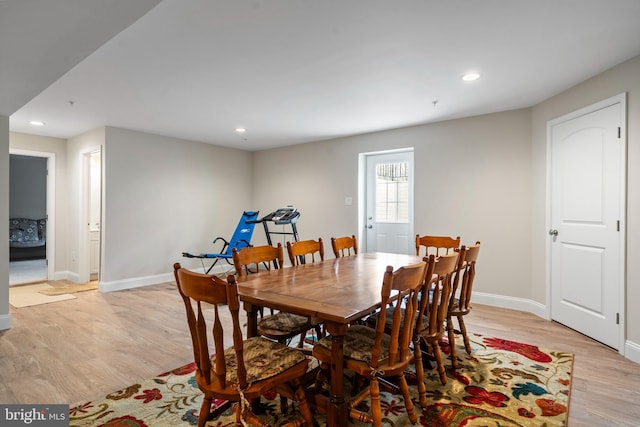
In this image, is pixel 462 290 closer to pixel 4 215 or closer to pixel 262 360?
pixel 262 360

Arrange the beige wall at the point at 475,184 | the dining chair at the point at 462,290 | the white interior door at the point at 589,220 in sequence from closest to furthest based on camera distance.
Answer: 1. the dining chair at the point at 462,290
2. the white interior door at the point at 589,220
3. the beige wall at the point at 475,184

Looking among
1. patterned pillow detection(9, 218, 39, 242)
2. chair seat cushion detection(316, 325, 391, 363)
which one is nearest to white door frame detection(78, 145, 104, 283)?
patterned pillow detection(9, 218, 39, 242)

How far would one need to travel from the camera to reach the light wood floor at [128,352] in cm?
210

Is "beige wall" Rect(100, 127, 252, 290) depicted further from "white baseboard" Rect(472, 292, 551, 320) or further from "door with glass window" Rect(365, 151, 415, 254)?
"white baseboard" Rect(472, 292, 551, 320)

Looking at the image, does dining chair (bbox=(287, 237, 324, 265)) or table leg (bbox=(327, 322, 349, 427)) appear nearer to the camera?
table leg (bbox=(327, 322, 349, 427))

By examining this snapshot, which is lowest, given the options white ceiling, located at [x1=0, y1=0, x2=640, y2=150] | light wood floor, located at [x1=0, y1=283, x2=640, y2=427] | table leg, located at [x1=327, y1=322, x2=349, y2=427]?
light wood floor, located at [x1=0, y1=283, x2=640, y2=427]

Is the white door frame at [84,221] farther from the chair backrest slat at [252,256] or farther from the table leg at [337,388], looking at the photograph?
the table leg at [337,388]

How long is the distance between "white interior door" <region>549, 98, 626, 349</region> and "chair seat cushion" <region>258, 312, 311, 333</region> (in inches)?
104

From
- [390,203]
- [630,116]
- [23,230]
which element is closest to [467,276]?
[630,116]

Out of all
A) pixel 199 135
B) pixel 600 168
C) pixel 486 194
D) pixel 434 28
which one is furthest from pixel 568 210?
pixel 199 135

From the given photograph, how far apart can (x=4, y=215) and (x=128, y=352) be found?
1993 mm

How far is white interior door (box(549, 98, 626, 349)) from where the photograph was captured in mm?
2834

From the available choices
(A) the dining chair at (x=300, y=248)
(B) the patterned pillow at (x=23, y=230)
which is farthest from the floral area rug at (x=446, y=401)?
(B) the patterned pillow at (x=23, y=230)

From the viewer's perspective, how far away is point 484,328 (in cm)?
331
